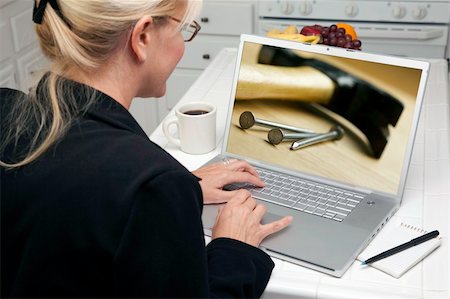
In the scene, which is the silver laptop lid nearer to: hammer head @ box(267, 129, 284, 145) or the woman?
hammer head @ box(267, 129, 284, 145)

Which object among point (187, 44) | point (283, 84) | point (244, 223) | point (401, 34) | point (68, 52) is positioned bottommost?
point (187, 44)

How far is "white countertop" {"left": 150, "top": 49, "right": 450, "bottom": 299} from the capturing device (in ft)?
3.25

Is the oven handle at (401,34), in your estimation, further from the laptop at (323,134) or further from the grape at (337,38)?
the laptop at (323,134)

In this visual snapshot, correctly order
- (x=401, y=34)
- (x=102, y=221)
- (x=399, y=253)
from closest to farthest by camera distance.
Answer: (x=102, y=221)
(x=399, y=253)
(x=401, y=34)

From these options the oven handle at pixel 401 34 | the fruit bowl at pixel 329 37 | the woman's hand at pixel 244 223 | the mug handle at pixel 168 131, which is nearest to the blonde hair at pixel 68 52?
the woman's hand at pixel 244 223

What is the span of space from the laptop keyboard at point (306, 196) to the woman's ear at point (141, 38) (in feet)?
1.33

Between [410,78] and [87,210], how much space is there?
28.5 inches

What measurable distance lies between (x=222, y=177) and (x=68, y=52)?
1.48 ft

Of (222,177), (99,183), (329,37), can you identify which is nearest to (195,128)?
(222,177)

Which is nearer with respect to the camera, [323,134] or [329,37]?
[323,134]

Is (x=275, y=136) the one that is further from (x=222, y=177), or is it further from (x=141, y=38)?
(x=141, y=38)

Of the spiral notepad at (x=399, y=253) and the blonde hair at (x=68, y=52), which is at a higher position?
the blonde hair at (x=68, y=52)

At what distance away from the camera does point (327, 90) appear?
133 cm

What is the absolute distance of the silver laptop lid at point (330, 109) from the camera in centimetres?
125
